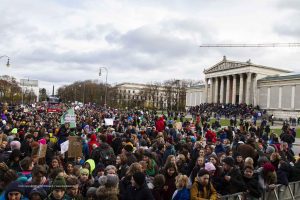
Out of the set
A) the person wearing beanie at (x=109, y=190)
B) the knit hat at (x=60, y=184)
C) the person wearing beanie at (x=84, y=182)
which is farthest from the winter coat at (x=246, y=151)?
the knit hat at (x=60, y=184)

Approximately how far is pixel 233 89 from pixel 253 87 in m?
7.98

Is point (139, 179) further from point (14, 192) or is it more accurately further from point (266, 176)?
point (266, 176)

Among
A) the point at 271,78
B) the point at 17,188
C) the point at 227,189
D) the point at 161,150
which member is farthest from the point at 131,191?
the point at 271,78

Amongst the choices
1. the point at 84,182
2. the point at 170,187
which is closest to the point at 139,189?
the point at 170,187

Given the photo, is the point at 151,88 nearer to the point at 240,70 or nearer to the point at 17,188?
the point at 240,70

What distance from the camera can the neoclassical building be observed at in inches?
2736

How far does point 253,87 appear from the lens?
80.9 metres

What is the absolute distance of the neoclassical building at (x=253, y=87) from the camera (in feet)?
228

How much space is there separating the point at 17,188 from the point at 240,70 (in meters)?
82.4

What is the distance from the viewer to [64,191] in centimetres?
554

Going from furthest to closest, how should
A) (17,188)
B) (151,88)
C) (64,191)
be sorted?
(151,88), (64,191), (17,188)

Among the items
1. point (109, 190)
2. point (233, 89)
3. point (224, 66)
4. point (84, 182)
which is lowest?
point (84, 182)

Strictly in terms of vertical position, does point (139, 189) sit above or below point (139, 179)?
below

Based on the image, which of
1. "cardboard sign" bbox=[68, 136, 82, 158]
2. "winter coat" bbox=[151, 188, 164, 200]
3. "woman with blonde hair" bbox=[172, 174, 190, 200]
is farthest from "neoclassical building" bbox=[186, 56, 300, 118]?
"woman with blonde hair" bbox=[172, 174, 190, 200]
